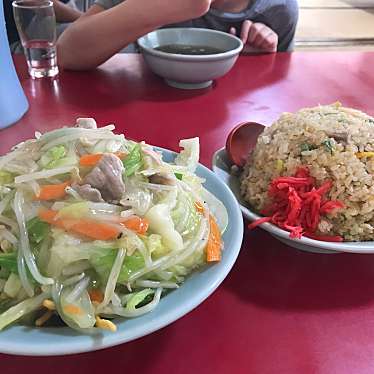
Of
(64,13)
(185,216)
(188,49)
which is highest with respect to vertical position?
(185,216)

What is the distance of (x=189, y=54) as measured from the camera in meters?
1.43

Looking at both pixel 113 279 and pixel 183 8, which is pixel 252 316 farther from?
pixel 183 8

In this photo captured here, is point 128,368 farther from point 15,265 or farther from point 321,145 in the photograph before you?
point 321,145

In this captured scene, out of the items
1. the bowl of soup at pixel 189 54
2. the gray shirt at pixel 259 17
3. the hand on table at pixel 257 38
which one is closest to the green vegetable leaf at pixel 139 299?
the bowl of soup at pixel 189 54

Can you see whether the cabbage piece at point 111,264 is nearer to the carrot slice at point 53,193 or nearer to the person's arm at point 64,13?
the carrot slice at point 53,193

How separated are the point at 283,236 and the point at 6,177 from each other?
404 mm

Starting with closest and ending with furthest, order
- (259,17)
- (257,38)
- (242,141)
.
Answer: (242,141)
(257,38)
(259,17)

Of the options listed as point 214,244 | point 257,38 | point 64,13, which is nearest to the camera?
point 214,244

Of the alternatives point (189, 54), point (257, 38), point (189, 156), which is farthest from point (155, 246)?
point (257, 38)

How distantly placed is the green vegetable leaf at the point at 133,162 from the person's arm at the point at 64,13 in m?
1.75

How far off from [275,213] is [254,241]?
7 centimetres

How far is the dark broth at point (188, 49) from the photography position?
1.46 metres

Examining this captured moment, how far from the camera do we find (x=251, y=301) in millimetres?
711

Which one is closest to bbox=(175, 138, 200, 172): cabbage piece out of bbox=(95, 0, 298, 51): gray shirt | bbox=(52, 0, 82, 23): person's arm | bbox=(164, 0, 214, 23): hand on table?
bbox=(164, 0, 214, 23): hand on table
